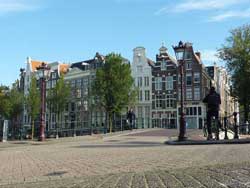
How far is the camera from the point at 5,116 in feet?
196

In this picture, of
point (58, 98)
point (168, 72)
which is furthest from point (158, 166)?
point (168, 72)

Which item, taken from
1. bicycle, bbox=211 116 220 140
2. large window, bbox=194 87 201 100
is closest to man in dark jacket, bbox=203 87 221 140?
bicycle, bbox=211 116 220 140

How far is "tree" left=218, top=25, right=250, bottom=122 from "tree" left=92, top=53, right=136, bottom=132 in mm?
12214

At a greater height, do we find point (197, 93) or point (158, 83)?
point (158, 83)

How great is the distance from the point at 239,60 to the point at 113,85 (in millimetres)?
15332

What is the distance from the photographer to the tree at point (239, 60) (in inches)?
1628

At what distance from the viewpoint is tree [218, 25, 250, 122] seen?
4134 centimetres

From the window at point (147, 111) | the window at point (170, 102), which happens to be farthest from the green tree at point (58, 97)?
the window at point (170, 102)

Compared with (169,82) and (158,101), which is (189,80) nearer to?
(169,82)

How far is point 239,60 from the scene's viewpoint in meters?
43.0

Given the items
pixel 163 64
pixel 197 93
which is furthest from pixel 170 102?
pixel 163 64

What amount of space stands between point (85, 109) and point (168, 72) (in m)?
17.3

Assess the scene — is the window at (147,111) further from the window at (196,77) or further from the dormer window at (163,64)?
the window at (196,77)

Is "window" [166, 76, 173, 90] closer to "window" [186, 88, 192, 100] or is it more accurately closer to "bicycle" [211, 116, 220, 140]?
"window" [186, 88, 192, 100]
